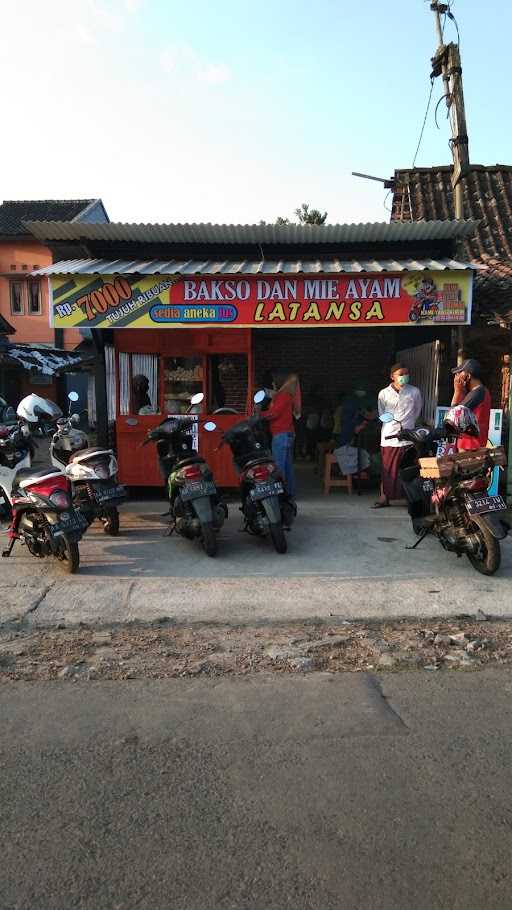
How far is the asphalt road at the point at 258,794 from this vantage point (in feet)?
7.42

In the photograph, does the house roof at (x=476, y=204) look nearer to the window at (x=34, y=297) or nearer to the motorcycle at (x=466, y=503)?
the motorcycle at (x=466, y=503)

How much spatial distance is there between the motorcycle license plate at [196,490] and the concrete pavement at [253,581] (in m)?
0.64

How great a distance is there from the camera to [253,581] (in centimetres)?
578

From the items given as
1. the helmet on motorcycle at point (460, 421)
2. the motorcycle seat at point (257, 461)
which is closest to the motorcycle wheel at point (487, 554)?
the helmet on motorcycle at point (460, 421)

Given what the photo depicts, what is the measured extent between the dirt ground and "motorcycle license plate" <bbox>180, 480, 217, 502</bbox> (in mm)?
1609

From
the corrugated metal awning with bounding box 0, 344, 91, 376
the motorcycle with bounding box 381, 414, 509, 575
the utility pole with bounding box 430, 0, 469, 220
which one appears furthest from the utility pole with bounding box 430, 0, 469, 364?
the corrugated metal awning with bounding box 0, 344, 91, 376

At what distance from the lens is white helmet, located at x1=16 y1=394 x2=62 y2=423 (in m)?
7.27

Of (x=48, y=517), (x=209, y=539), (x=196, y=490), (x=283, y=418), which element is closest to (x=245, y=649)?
(x=209, y=539)

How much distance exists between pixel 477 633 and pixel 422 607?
0.56 meters

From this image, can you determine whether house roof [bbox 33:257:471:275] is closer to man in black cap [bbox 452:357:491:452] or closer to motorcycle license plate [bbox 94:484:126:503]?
man in black cap [bbox 452:357:491:452]

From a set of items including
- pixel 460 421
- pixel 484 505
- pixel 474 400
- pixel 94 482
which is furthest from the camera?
pixel 94 482

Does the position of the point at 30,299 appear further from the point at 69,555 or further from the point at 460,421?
the point at 460,421

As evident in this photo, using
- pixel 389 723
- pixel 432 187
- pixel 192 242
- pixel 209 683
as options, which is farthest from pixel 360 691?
pixel 432 187

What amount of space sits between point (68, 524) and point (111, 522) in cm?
140
